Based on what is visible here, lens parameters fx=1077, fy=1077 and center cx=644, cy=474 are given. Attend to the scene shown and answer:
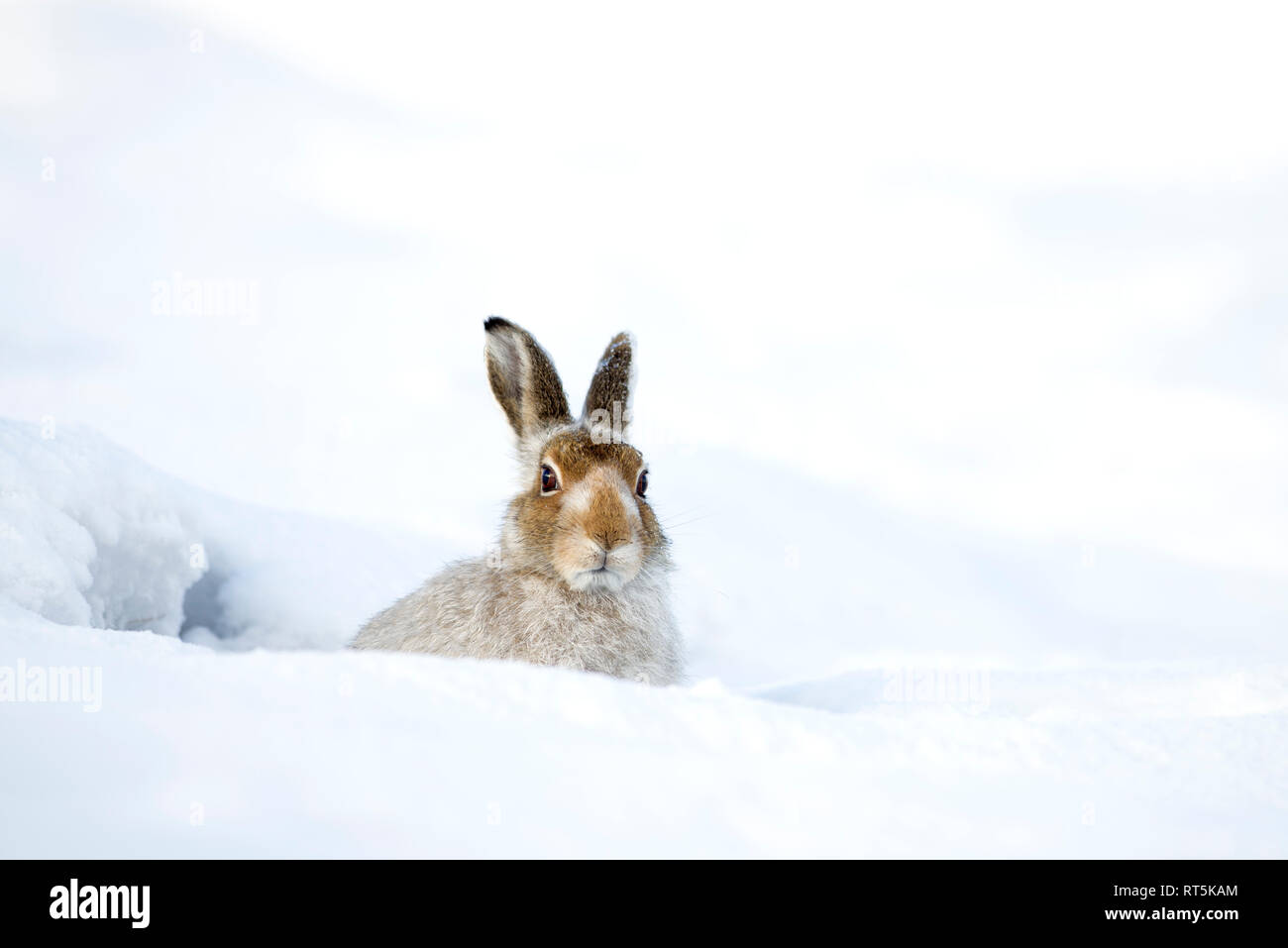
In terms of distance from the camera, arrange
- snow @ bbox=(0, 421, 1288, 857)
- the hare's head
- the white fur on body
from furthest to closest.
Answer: the white fur on body < the hare's head < snow @ bbox=(0, 421, 1288, 857)

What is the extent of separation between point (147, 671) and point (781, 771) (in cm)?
249

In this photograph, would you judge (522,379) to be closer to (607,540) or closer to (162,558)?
(607,540)

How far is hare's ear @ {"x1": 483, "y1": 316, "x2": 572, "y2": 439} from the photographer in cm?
705

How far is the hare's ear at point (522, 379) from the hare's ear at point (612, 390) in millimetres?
236

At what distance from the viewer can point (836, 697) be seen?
6559 millimetres

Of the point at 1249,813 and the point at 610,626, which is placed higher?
the point at 610,626

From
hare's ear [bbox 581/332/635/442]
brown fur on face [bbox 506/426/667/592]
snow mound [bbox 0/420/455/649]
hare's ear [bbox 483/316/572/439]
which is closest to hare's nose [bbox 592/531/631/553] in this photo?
brown fur on face [bbox 506/426/667/592]

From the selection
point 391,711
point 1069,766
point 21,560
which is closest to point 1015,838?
point 1069,766

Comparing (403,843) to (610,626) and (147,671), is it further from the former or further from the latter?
(610,626)

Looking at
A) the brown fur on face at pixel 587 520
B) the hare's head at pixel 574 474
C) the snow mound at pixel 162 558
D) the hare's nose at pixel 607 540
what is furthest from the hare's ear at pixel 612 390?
the snow mound at pixel 162 558

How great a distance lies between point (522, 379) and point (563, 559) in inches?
57.1

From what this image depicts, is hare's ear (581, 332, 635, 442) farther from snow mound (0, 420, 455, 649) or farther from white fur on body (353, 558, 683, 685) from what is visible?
snow mound (0, 420, 455, 649)

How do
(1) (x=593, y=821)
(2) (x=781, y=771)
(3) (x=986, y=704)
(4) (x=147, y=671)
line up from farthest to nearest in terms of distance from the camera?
(3) (x=986, y=704) → (4) (x=147, y=671) → (2) (x=781, y=771) → (1) (x=593, y=821)

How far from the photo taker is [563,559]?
6.39 metres
